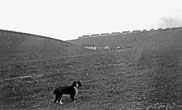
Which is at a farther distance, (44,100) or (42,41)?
(42,41)

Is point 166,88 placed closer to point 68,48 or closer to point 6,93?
point 6,93

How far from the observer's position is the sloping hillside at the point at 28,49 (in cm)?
7338

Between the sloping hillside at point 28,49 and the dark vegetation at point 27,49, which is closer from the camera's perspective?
the dark vegetation at point 27,49

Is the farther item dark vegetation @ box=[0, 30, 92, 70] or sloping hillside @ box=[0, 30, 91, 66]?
sloping hillside @ box=[0, 30, 91, 66]

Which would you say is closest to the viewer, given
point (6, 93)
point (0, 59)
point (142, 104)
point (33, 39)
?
point (142, 104)

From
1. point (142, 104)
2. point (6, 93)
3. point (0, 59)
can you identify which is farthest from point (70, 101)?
point (0, 59)

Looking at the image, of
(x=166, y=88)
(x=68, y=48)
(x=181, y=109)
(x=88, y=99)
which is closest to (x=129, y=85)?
(x=166, y=88)

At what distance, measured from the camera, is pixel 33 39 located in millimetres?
96438

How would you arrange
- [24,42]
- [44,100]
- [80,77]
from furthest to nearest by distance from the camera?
[24,42], [80,77], [44,100]

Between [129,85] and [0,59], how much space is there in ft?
151

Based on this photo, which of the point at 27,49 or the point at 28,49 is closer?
the point at 27,49

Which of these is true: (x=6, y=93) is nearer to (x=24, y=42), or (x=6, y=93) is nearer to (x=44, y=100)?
(x=44, y=100)

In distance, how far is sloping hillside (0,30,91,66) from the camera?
73.4 m

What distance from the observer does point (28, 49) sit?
8288 cm
